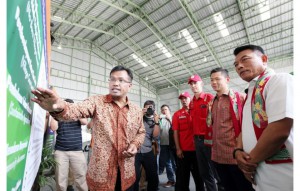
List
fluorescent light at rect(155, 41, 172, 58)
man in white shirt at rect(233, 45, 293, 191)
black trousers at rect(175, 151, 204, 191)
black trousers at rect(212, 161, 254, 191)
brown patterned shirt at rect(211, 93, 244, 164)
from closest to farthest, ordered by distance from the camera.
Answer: man in white shirt at rect(233, 45, 293, 191) → black trousers at rect(212, 161, 254, 191) → brown patterned shirt at rect(211, 93, 244, 164) → black trousers at rect(175, 151, 204, 191) → fluorescent light at rect(155, 41, 172, 58)

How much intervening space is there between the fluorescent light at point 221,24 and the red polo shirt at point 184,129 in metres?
7.31

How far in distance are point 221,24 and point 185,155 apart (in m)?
8.21

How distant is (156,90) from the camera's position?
16.2 m

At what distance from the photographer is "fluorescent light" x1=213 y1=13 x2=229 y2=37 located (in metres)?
8.52

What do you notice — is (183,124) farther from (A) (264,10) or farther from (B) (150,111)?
(A) (264,10)

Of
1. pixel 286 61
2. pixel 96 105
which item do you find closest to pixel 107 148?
pixel 96 105

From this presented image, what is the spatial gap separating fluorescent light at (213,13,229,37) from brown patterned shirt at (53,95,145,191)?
342 inches

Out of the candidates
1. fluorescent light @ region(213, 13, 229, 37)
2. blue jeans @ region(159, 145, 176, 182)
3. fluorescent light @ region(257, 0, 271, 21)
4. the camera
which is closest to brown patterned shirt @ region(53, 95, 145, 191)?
the camera

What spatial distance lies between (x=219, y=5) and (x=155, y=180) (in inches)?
323

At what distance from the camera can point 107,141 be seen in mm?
1352

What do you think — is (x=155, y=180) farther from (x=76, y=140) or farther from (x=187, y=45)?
(x=187, y=45)

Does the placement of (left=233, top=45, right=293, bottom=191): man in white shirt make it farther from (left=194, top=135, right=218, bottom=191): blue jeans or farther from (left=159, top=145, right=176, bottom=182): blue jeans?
(left=159, top=145, right=176, bottom=182): blue jeans

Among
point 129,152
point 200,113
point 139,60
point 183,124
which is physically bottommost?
point 129,152

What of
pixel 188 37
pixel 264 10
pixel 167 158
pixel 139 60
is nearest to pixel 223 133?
pixel 167 158
